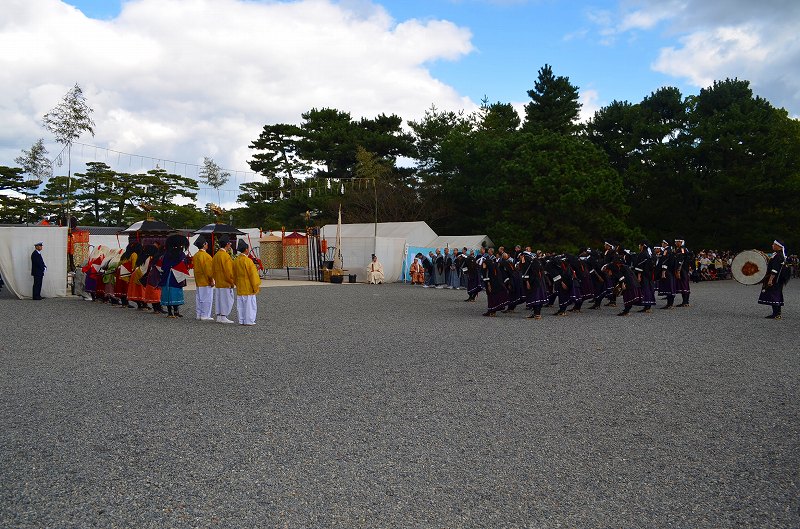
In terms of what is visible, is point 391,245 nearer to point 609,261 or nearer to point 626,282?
point 609,261

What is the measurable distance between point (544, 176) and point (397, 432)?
96.7 ft

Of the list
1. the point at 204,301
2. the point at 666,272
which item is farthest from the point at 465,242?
the point at 204,301

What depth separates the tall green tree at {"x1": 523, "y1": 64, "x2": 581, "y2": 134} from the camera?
47.4m

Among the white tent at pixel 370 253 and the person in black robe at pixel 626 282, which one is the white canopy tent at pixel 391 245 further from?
the person in black robe at pixel 626 282

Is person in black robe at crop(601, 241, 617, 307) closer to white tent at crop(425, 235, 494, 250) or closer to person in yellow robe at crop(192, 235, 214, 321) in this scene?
person in yellow robe at crop(192, 235, 214, 321)

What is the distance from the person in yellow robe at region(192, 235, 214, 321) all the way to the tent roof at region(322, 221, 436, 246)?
17.8 meters

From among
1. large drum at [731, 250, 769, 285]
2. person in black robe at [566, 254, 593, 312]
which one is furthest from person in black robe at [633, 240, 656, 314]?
large drum at [731, 250, 769, 285]

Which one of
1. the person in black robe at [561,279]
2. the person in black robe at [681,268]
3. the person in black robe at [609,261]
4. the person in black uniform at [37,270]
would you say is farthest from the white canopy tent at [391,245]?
the person in black robe at [681,268]

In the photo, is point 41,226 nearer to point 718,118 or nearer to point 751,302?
point 751,302

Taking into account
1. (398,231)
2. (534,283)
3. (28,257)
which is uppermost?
(398,231)

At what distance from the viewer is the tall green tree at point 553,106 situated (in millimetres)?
47438

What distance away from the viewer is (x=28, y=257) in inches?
697

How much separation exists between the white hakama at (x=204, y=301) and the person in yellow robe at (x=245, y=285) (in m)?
1.26

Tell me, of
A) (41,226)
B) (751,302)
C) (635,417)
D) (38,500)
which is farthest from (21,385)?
(751,302)
